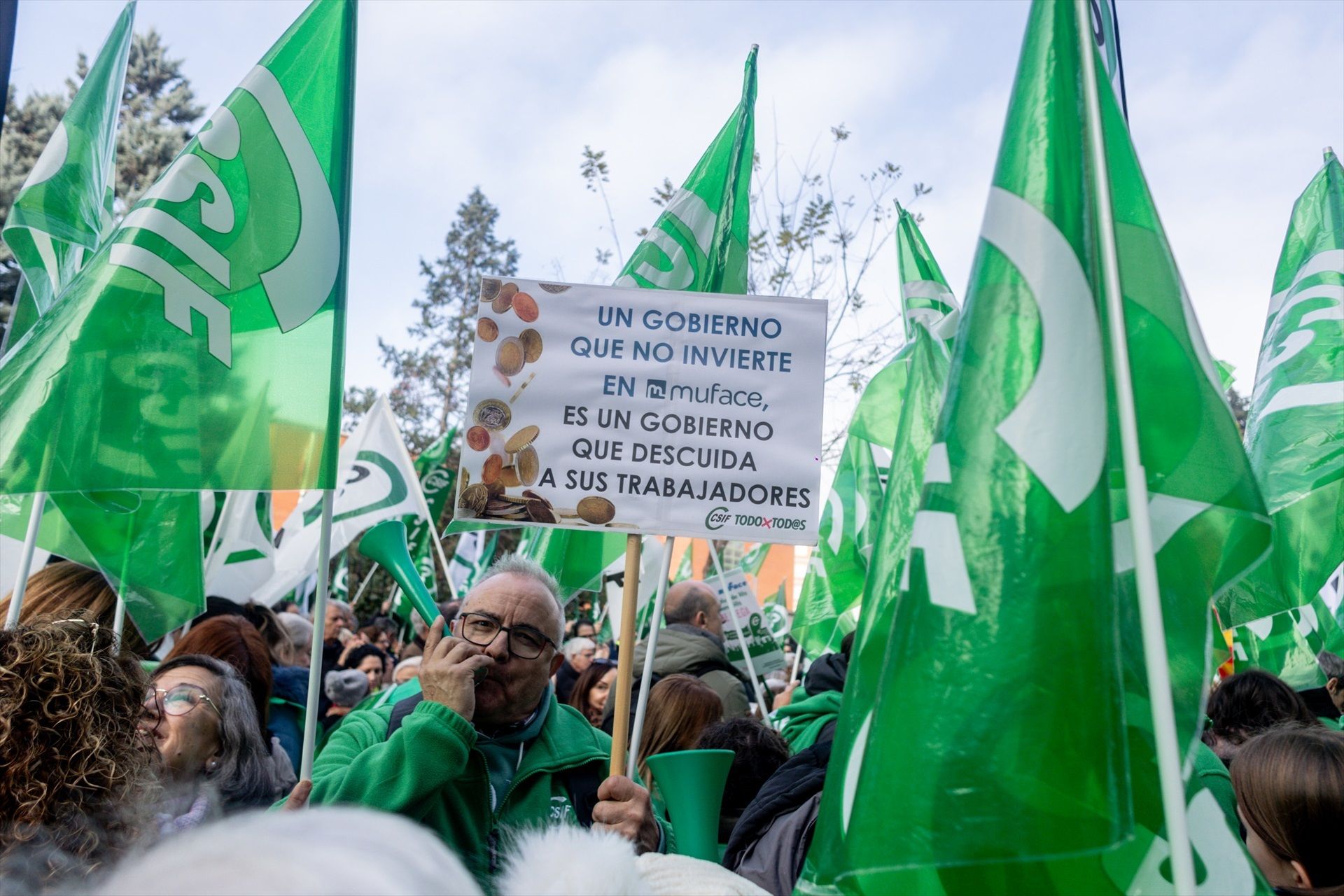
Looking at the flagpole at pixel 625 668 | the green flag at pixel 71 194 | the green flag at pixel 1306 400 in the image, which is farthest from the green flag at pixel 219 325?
the green flag at pixel 1306 400

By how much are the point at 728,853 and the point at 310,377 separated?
6.29ft

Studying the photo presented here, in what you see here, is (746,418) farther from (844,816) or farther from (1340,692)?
(1340,692)

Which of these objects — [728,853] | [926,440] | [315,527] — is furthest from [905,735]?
[315,527]

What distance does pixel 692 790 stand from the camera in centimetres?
273

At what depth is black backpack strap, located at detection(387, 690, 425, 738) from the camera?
9.57ft

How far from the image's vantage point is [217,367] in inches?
130

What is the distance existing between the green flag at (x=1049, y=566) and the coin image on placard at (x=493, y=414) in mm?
1513

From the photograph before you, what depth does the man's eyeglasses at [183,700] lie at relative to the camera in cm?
293

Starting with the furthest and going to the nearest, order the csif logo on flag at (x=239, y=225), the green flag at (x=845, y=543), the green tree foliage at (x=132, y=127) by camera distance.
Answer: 1. the green tree foliage at (x=132, y=127)
2. the green flag at (x=845, y=543)
3. the csif logo on flag at (x=239, y=225)

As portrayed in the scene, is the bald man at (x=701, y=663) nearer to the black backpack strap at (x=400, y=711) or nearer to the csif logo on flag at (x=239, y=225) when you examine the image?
the black backpack strap at (x=400, y=711)

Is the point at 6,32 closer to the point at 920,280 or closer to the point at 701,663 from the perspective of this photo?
the point at 701,663

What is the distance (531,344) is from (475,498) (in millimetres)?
474

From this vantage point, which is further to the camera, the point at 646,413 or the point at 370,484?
the point at 370,484

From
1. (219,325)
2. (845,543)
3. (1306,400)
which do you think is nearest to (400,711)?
(219,325)
